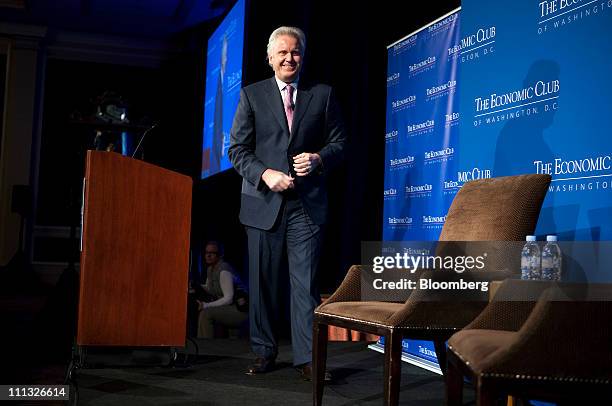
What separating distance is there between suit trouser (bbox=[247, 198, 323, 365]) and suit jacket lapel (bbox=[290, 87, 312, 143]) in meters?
0.37

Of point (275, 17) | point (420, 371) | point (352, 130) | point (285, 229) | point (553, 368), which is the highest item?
point (275, 17)

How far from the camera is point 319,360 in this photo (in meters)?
2.78

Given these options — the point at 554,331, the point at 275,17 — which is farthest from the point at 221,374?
the point at 275,17

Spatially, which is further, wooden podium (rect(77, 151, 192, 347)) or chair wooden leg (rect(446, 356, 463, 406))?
wooden podium (rect(77, 151, 192, 347))

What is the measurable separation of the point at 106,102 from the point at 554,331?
10.4 metres

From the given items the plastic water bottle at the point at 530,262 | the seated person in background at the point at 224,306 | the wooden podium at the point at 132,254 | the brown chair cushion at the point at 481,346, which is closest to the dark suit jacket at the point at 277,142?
the wooden podium at the point at 132,254

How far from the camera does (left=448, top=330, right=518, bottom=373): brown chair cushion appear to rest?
155cm

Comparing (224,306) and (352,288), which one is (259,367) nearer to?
(352,288)

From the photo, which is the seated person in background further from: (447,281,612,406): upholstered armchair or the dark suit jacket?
(447,281,612,406): upholstered armchair

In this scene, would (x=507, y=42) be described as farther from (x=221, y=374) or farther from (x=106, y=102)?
(x=106, y=102)

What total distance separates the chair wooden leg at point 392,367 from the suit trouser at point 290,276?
40.9 inches

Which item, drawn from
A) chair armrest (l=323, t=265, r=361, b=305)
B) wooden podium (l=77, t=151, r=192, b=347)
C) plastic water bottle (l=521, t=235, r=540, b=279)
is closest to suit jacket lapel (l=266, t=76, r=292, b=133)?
wooden podium (l=77, t=151, r=192, b=347)

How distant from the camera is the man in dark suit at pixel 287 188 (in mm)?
3445

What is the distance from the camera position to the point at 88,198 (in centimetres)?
322
